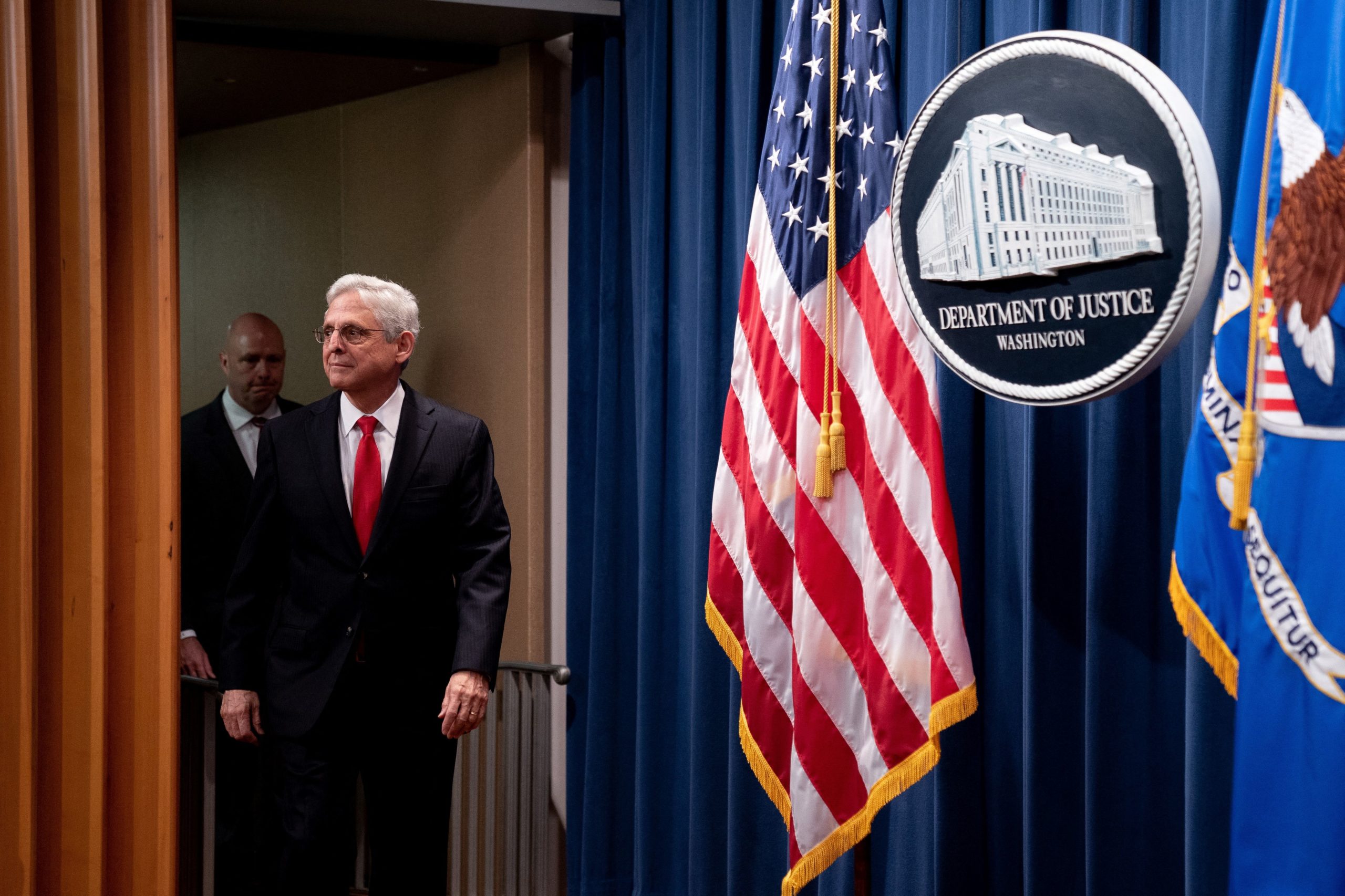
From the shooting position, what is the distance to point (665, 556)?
132 inches

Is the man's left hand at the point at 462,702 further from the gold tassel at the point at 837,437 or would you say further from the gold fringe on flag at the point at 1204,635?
the gold fringe on flag at the point at 1204,635

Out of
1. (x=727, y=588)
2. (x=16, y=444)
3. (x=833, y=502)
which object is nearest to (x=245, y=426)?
(x=16, y=444)

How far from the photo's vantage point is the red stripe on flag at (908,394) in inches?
88.2

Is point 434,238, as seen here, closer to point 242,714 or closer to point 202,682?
point 202,682

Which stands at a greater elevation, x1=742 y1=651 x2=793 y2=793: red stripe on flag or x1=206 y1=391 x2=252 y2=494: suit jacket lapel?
x1=206 y1=391 x2=252 y2=494: suit jacket lapel

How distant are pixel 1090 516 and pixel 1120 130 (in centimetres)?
75

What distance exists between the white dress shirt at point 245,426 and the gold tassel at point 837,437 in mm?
1899

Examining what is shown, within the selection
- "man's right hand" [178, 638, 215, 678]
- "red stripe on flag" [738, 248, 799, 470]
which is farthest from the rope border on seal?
"man's right hand" [178, 638, 215, 678]

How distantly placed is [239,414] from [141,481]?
2.73 feet

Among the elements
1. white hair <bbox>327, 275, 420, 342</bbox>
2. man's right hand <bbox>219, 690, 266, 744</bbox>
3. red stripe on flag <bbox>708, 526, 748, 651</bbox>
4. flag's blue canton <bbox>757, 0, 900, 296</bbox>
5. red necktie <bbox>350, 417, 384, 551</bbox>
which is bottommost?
man's right hand <bbox>219, 690, 266, 744</bbox>

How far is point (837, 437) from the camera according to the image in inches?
91.0

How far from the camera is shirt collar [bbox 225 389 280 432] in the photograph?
3615 mm

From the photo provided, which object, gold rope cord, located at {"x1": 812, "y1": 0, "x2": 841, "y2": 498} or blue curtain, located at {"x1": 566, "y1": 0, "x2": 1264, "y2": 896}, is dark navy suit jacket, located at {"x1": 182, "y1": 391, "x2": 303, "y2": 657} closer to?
blue curtain, located at {"x1": 566, "y1": 0, "x2": 1264, "y2": 896}

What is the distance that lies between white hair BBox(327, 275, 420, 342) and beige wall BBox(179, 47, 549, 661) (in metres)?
0.81
